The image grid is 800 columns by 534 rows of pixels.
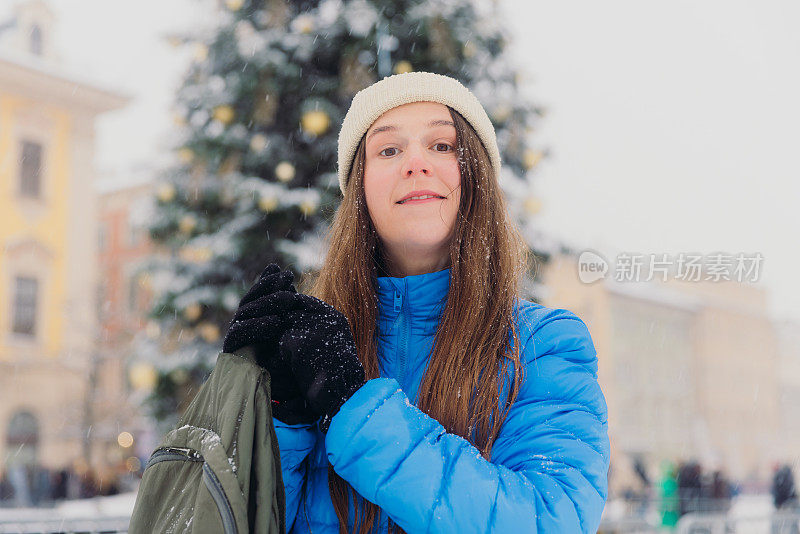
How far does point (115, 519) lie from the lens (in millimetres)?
3512

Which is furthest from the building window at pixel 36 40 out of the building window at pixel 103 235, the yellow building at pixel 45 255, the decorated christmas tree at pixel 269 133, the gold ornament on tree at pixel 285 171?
the gold ornament on tree at pixel 285 171

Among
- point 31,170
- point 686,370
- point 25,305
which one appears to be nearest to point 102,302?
point 25,305

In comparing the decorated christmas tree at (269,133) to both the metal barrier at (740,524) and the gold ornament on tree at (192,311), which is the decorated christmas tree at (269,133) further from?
the metal barrier at (740,524)

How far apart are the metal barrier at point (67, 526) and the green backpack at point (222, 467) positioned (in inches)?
91.3

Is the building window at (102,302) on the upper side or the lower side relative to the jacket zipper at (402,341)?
lower

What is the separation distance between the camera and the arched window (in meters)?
23.1

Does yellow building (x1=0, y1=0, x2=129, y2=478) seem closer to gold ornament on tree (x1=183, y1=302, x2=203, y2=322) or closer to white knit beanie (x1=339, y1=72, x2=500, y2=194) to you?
gold ornament on tree (x1=183, y1=302, x2=203, y2=322)

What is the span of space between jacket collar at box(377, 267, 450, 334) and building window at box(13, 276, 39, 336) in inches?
999

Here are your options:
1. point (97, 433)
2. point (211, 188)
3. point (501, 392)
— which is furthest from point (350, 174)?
point (97, 433)

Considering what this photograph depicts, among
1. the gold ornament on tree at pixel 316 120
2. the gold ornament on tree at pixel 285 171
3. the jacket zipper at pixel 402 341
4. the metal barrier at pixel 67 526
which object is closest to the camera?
the jacket zipper at pixel 402 341

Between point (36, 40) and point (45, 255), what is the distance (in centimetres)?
790

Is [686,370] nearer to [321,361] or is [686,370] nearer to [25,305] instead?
[25,305]

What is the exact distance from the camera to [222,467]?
1267mm

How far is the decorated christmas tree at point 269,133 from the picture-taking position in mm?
6207
